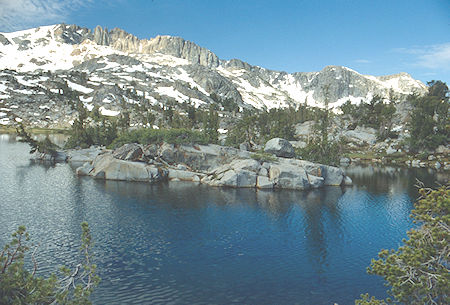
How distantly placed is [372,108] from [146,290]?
161 m

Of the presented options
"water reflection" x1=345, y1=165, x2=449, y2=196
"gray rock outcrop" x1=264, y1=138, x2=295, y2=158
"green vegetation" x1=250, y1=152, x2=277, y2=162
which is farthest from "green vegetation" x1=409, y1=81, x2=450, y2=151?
"green vegetation" x1=250, y1=152, x2=277, y2=162

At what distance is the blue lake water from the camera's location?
2727 cm

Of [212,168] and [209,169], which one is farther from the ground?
[212,168]

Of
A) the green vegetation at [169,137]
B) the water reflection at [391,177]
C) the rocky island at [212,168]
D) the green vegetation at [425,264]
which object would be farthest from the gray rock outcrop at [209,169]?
the green vegetation at [425,264]

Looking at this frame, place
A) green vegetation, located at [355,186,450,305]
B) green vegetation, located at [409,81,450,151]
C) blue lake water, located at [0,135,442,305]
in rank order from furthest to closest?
green vegetation, located at [409,81,450,151] < blue lake water, located at [0,135,442,305] < green vegetation, located at [355,186,450,305]

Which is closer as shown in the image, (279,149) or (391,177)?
(279,149)

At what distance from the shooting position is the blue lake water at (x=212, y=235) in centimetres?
2727

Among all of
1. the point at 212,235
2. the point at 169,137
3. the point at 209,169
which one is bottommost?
the point at 212,235

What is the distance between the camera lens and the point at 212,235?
1554 inches

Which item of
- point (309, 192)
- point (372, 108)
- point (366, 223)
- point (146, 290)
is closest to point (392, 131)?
point (372, 108)

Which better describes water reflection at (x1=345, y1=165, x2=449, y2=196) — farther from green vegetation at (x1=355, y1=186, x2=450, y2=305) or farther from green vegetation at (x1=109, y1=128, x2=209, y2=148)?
green vegetation at (x1=355, y1=186, x2=450, y2=305)

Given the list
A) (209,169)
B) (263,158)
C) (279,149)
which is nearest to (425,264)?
Result: (263,158)

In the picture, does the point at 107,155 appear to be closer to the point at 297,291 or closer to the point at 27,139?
the point at 27,139

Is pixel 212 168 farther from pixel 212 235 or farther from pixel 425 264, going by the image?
pixel 425 264
